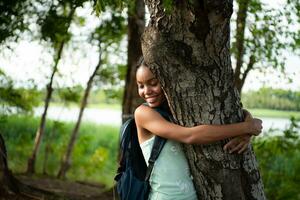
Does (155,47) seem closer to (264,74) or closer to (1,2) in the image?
(1,2)

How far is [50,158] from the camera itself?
11797mm

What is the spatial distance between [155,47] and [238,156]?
2.56ft

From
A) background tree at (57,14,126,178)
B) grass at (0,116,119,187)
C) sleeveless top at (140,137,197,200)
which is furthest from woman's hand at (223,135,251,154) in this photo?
grass at (0,116,119,187)

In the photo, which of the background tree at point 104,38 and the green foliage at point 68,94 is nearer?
the background tree at point 104,38

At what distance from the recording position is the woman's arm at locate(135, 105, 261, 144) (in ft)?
8.02

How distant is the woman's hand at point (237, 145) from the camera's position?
2.52 metres

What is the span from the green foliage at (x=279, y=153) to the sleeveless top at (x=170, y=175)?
130 inches

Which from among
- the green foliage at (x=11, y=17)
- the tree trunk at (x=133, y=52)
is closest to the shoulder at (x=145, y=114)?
the green foliage at (x=11, y=17)

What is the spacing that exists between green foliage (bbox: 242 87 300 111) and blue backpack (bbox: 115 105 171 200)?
432 centimetres

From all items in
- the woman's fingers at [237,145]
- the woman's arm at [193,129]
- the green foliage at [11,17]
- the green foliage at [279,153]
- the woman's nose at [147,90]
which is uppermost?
the green foliage at [11,17]

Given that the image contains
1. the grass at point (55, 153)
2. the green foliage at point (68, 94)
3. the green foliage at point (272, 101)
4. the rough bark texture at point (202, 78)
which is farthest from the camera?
the grass at point (55, 153)

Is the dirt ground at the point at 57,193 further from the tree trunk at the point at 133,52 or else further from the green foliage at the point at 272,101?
the green foliage at the point at 272,101

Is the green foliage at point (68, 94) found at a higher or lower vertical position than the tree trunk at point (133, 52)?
lower

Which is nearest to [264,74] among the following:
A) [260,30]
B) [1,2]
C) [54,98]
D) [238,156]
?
[260,30]
